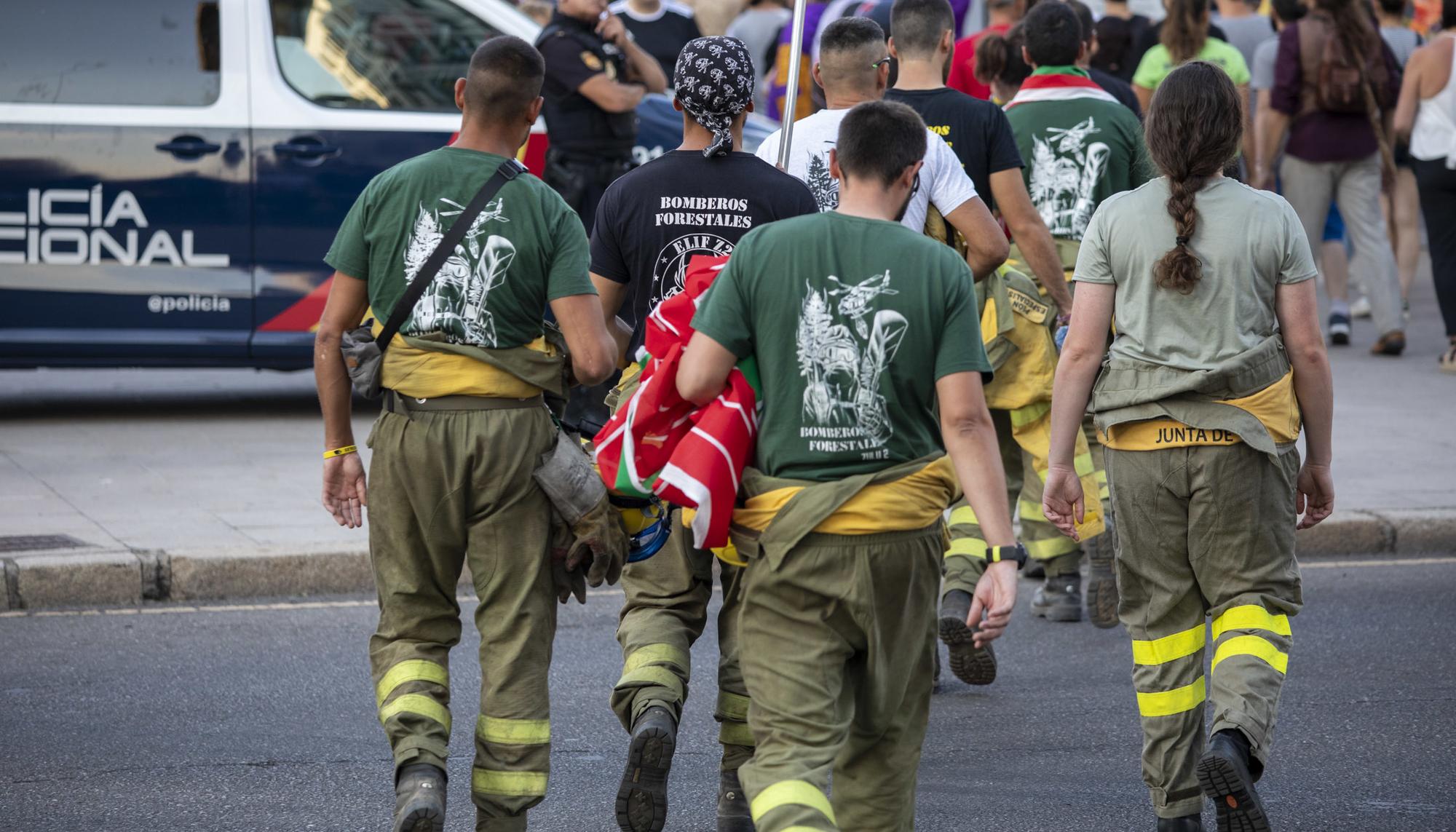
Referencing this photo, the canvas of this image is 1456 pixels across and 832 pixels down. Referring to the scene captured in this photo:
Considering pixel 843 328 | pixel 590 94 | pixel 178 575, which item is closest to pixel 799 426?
pixel 843 328

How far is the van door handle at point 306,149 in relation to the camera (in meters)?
9.19

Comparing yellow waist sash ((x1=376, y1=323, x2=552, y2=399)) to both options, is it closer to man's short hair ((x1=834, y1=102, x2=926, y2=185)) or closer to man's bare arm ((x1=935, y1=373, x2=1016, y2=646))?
man's short hair ((x1=834, y1=102, x2=926, y2=185))

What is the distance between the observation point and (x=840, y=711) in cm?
362

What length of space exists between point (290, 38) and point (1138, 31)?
197 inches

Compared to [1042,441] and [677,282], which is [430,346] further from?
[1042,441]

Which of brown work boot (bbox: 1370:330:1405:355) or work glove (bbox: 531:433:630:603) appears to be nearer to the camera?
work glove (bbox: 531:433:630:603)

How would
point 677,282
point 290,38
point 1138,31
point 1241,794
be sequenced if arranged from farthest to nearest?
point 1138,31 < point 290,38 < point 677,282 < point 1241,794

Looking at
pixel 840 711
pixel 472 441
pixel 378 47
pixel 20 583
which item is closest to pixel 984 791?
pixel 840 711

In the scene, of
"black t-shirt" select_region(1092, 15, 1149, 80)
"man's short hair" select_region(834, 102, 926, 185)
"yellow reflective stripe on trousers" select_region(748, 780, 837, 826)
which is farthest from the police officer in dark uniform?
"yellow reflective stripe on trousers" select_region(748, 780, 837, 826)

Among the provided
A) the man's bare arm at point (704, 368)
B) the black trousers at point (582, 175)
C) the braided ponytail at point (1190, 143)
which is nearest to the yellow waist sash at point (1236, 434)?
the braided ponytail at point (1190, 143)

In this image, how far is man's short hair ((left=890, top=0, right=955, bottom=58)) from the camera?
576cm

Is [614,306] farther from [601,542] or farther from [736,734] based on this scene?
[736,734]

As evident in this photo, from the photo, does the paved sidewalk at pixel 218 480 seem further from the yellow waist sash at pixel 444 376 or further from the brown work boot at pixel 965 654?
the yellow waist sash at pixel 444 376

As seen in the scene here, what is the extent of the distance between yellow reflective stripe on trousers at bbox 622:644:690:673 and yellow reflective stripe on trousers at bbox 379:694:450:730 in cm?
60
